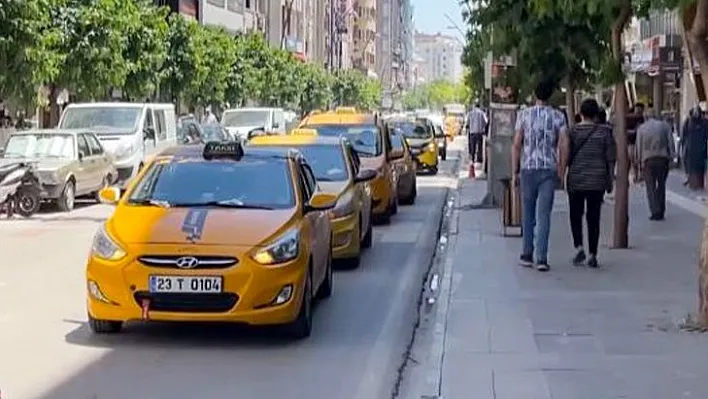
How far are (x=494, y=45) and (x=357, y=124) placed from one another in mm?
2838

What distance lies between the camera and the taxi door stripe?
11.0m

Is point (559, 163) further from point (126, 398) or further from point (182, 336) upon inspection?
point (126, 398)

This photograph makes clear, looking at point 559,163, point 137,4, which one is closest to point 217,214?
point 559,163

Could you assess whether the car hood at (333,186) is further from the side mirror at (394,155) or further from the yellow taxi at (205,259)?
the side mirror at (394,155)

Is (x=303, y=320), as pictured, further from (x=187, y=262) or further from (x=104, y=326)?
(x=104, y=326)

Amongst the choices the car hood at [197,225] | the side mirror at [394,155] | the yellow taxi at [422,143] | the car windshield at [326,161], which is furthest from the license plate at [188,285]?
the yellow taxi at [422,143]

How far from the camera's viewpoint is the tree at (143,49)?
40.7 meters

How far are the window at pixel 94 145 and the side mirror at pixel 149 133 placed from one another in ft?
7.26

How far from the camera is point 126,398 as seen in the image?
9109 mm

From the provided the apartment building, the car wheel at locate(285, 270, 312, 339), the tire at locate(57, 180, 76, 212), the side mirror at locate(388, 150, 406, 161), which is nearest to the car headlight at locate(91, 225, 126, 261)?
the car wheel at locate(285, 270, 312, 339)

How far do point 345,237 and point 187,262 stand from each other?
19.2ft

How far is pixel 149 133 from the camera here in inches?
1236

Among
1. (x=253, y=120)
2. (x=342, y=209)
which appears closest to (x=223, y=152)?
(x=342, y=209)

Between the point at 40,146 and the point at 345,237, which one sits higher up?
the point at 40,146
